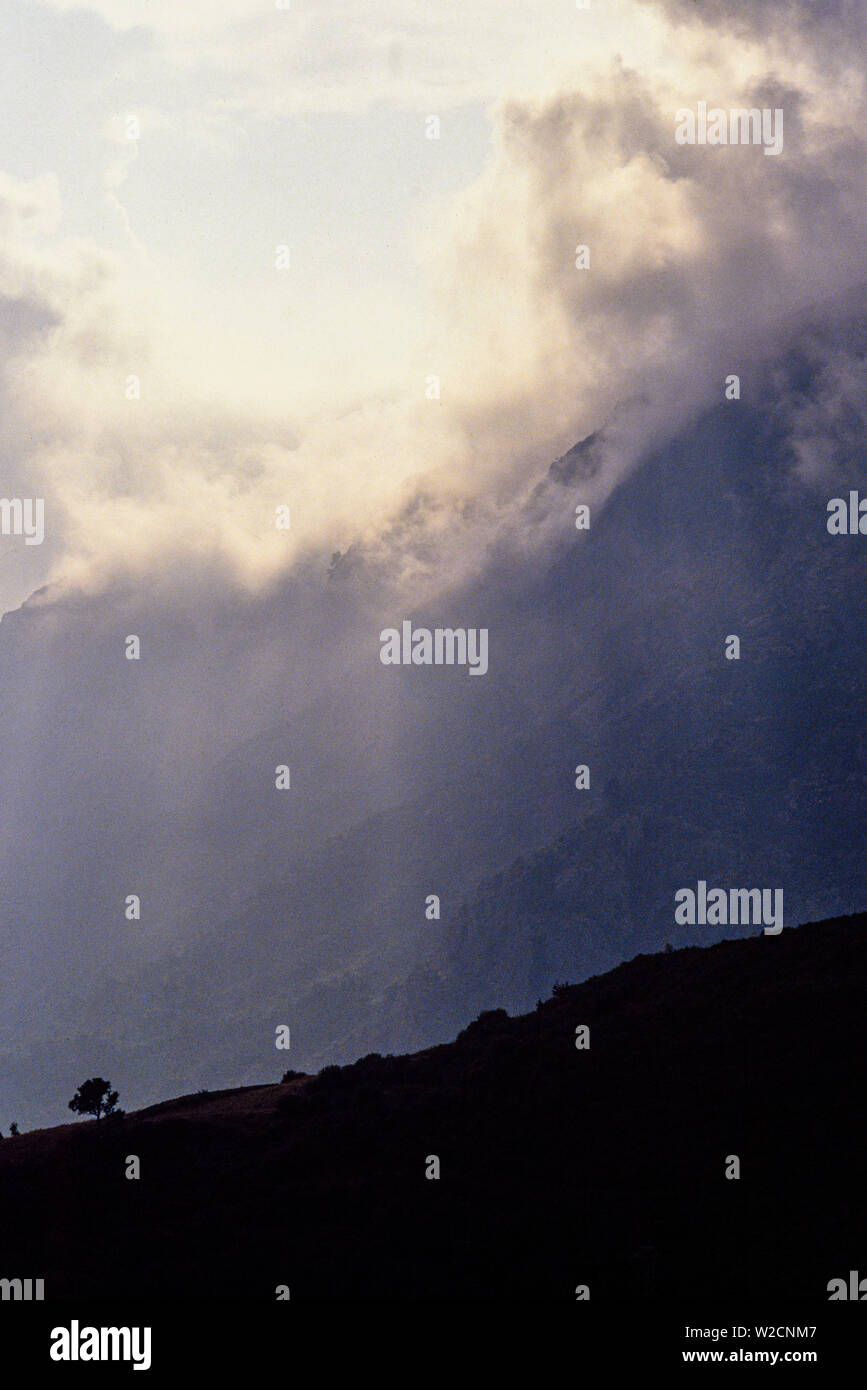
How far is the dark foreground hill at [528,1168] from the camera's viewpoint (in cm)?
4222

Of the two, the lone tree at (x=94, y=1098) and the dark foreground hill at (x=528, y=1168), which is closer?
the dark foreground hill at (x=528, y=1168)

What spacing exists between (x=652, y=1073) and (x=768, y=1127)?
559 centimetres

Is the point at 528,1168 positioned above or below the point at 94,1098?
below

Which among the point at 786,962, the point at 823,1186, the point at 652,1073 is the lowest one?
the point at 823,1186

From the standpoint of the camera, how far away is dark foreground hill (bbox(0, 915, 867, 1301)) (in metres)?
42.2

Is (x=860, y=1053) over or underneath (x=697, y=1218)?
over

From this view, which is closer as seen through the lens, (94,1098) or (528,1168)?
(528,1168)

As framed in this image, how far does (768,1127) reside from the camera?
47.6m

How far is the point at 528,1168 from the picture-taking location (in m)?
48.2

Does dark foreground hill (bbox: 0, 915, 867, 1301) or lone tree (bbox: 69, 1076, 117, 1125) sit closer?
dark foreground hill (bbox: 0, 915, 867, 1301)
